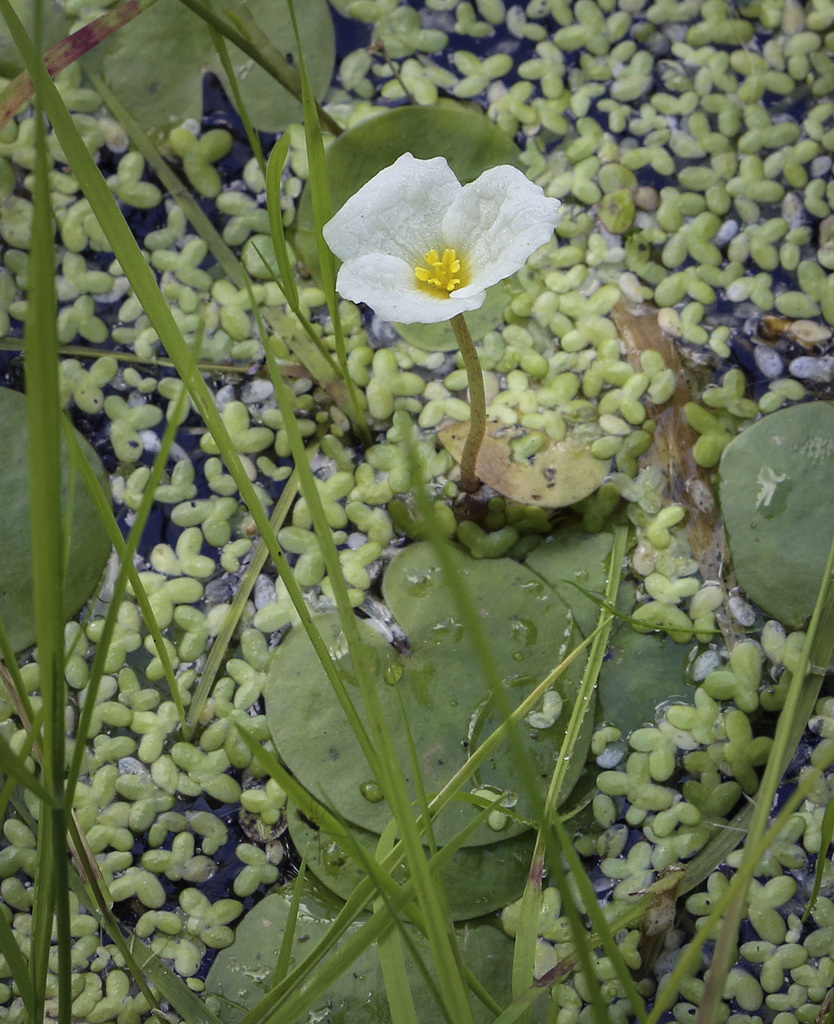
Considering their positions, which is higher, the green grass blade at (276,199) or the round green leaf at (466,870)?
the green grass blade at (276,199)

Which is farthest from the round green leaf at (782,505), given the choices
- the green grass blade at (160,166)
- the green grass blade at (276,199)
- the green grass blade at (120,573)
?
the green grass blade at (160,166)

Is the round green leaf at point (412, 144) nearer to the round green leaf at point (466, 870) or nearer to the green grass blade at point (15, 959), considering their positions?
the round green leaf at point (466, 870)

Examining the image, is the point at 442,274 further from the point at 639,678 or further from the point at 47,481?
the point at 639,678

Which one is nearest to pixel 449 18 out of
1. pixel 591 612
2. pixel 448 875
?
pixel 591 612

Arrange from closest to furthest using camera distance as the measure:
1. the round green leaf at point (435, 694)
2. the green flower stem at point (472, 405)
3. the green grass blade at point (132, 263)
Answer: the green grass blade at point (132, 263) < the green flower stem at point (472, 405) < the round green leaf at point (435, 694)

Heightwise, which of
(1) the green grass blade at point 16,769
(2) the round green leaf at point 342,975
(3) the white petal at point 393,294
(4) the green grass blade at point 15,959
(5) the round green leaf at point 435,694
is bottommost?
(2) the round green leaf at point 342,975

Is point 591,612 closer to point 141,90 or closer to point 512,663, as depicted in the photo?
point 512,663

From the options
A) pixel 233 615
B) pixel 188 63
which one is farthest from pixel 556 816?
pixel 188 63
